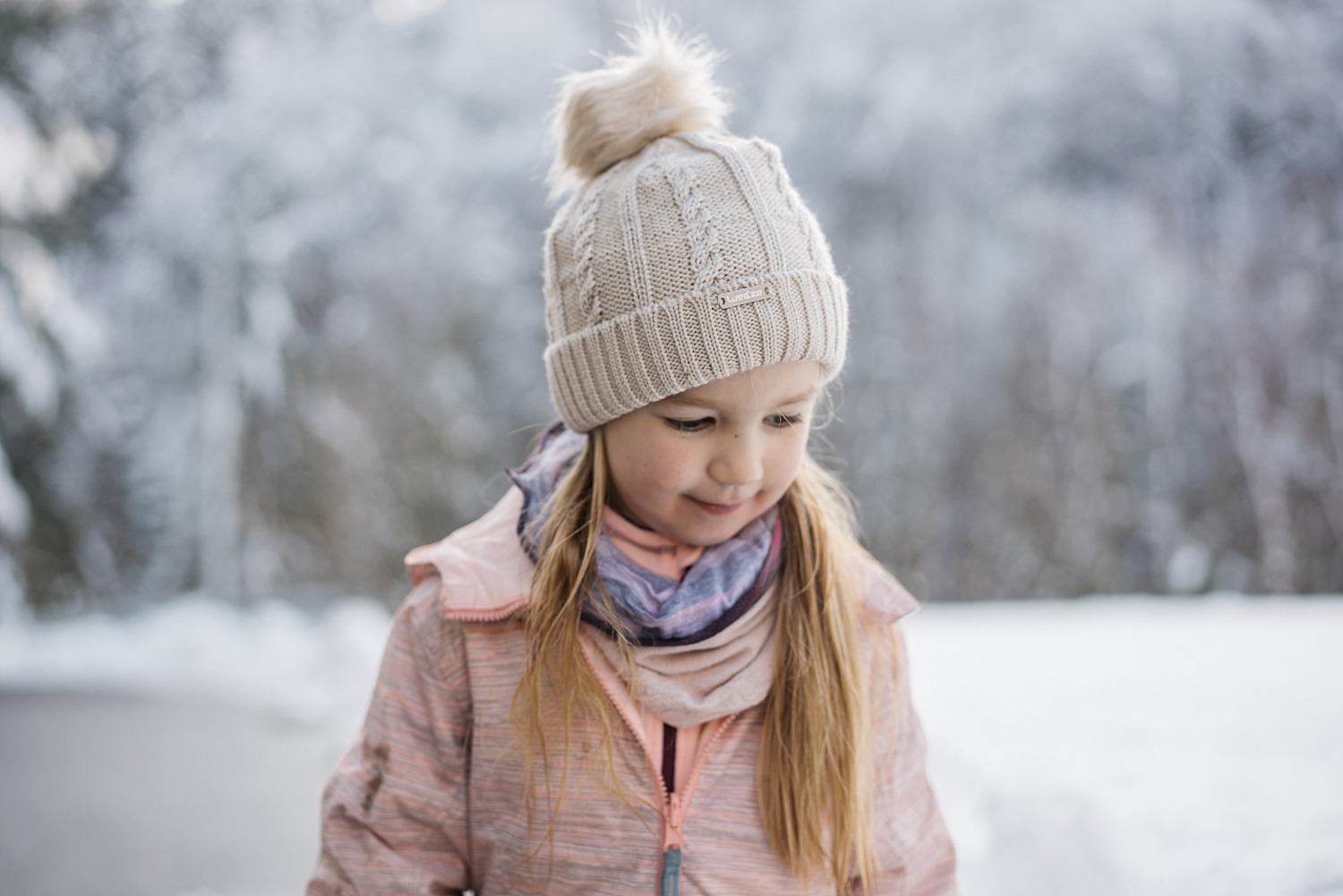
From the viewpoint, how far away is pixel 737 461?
866 millimetres

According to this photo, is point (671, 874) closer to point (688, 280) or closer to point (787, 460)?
point (787, 460)

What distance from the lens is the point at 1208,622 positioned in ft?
8.69

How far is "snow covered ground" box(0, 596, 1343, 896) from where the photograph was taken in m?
1.48

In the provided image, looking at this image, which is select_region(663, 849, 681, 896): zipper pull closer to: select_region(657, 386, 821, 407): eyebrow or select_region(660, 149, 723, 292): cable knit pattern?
select_region(657, 386, 821, 407): eyebrow

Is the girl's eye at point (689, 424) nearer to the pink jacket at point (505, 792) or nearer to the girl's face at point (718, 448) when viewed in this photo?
the girl's face at point (718, 448)

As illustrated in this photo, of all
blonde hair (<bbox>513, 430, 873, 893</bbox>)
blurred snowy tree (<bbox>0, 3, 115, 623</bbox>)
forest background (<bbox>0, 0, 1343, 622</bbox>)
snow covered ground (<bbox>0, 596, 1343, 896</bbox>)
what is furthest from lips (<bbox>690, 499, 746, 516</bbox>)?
blurred snowy tree (<bbox>0, 3, 115, 623</bbox>)

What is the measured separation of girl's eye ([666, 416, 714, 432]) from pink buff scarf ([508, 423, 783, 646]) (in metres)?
0.14

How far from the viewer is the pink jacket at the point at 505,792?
910mm

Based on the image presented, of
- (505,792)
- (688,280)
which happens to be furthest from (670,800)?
(688,280)

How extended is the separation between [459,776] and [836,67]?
2819 mm

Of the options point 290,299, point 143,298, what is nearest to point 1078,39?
point 290,299

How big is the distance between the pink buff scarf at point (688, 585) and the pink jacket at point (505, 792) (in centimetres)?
5

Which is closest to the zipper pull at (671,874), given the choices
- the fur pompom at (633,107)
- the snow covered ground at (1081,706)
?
the fur pompom at (633,107)

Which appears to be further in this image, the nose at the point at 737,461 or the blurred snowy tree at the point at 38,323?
the blurred snowy tree at the point at 38,323
